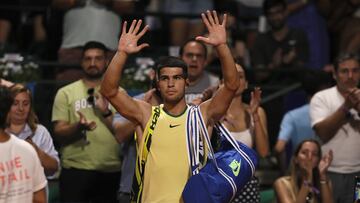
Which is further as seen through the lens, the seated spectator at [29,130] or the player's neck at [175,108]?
the seated spectator at [29,130]

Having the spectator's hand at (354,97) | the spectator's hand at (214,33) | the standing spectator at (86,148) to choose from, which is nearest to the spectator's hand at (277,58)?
the spectator's hand at (354,97)

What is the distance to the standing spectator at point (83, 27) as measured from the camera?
1193cm

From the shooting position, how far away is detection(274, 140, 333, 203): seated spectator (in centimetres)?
1016

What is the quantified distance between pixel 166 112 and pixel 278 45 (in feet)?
15.9

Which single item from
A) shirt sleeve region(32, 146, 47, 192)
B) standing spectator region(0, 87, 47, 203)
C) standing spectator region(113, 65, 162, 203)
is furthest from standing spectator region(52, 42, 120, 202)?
standing spectator region(0, 87, 47, 203)

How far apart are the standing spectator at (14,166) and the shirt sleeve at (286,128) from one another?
14.6 ft

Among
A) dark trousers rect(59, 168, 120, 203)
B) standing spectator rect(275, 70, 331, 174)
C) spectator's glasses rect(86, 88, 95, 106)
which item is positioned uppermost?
spectator's glasses rect(86, 88, 95, 106)

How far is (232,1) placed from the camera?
1369 centimetres

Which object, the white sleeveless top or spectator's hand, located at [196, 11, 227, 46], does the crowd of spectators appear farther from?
spectator's hand, located at [196, 11, 227, 46]

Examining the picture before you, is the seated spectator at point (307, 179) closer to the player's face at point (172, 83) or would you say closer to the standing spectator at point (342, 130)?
the standing spectator at point (342, 130)

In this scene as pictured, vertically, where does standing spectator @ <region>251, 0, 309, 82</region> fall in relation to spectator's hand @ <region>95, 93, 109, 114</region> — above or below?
above

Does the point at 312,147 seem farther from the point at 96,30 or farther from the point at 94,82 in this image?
the point at 96,30

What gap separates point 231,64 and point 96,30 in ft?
13.1

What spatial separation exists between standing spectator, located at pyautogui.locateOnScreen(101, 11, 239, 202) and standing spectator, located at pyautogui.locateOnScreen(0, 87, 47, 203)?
112 centimetres
